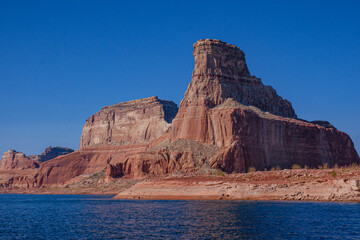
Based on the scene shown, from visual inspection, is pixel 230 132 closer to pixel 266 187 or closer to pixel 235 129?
pixel 235 129

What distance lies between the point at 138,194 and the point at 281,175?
24.9 m

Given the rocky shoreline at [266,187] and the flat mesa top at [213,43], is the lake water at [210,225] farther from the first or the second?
the flat mesa top at [213,43]

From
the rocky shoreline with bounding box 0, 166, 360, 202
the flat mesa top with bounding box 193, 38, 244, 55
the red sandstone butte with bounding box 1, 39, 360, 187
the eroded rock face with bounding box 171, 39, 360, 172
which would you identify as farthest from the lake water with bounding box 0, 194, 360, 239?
the flat mesa top with bounding box 193, 38, 244, 55

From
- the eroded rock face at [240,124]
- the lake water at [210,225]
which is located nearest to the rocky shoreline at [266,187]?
the lake water at [210,225]

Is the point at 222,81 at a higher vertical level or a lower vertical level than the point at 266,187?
higher

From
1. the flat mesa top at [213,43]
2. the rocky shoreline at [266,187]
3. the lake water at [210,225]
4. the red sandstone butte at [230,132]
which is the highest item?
the flat mesa top at [213,43]

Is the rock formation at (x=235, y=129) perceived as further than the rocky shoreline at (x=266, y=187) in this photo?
Yes

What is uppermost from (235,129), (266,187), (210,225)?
(235,129)

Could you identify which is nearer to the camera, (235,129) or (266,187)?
(266,187)

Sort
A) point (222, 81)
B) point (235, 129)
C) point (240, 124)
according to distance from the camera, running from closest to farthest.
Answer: point (235, 129)
point (240, 124)
point (222, 81)

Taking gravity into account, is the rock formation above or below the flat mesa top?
below

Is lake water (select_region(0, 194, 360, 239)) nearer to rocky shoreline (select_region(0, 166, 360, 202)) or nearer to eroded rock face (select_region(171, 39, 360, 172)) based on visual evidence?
rocky shoreline (select_region(0, 166, 360, 202))

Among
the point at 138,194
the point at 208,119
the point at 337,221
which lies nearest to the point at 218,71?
the point at 208,119

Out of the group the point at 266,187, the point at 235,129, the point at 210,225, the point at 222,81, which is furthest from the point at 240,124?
the point at 210,225
